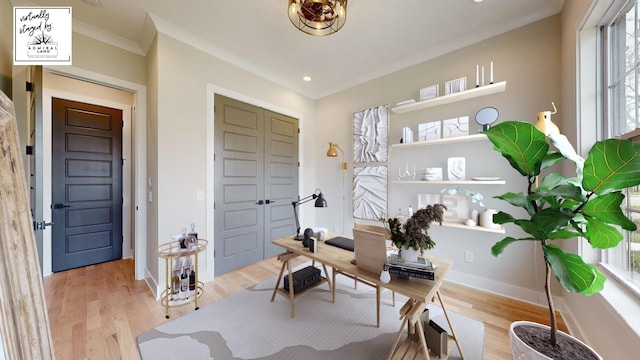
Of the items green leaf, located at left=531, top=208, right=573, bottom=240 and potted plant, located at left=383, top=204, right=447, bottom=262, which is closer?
green leaf, located at left=531, top=208, right=573, bottom=240

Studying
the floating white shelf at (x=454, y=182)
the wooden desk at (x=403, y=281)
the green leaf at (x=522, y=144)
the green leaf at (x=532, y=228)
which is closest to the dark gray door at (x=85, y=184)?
the wooden desk at (x=403, y=281)

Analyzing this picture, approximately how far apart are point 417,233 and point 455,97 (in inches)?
76.1

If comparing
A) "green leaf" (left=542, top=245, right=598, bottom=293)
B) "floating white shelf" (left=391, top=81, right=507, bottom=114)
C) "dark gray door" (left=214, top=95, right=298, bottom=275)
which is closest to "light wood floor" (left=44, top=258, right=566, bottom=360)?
"dark gray door" (left=214, top=95, right=298, bottom=275)

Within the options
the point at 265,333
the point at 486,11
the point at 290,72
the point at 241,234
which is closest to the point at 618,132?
the point at 486,11

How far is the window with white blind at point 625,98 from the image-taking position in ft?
4.11

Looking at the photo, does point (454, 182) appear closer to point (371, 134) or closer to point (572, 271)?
point (371, 134)

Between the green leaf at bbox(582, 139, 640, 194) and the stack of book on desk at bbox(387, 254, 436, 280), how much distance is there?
78 centimetres

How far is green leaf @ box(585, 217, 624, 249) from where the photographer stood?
86cm

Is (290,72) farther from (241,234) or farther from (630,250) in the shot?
(630,250)

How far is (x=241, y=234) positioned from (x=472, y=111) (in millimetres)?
3324

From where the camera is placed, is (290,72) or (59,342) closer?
(59,342)

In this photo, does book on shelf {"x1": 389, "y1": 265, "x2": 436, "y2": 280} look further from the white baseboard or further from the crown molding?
the crown molding

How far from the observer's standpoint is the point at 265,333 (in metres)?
1.72

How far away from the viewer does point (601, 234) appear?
88 cm
